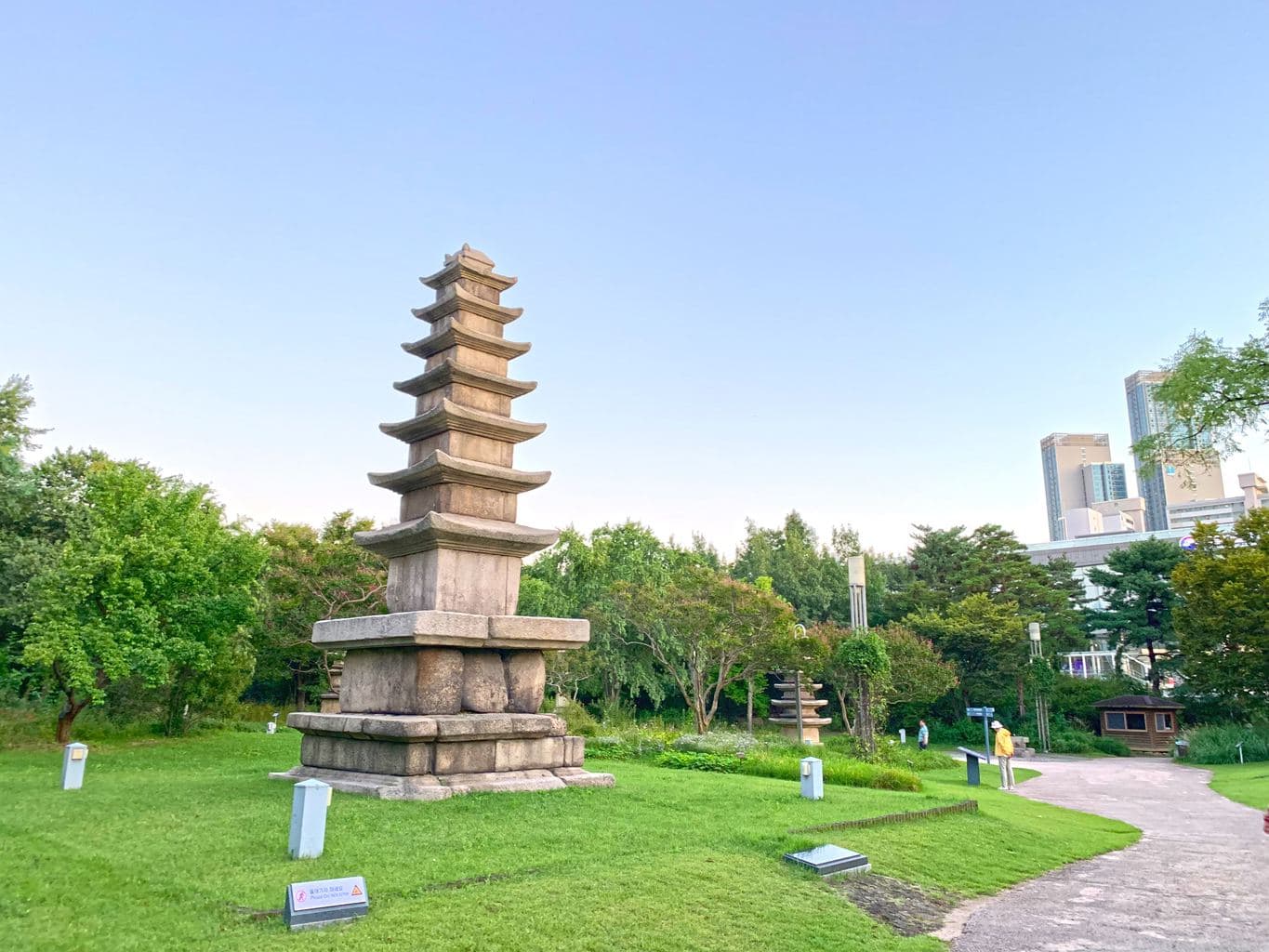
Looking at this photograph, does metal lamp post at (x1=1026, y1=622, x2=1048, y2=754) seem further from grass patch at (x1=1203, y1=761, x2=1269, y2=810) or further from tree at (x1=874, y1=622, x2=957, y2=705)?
grass patch at (x1=1203, y1=761, x2=1269, y2=810)

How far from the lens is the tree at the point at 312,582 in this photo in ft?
96.6

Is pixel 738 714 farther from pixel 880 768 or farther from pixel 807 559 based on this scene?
pixel 880 768

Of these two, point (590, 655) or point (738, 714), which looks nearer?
point (590, 655)

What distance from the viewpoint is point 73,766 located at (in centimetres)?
1116

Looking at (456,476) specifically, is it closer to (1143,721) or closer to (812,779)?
(812,779)

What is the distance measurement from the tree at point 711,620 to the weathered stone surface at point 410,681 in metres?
18.0

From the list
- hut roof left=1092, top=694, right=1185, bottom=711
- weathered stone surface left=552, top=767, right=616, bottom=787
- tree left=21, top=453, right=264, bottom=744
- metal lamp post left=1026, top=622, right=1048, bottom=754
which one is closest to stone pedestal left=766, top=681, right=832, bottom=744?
metal lamp post left=1026, top=622, right=1048, bottom=754

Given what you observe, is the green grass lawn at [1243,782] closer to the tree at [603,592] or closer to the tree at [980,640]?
the tree at [980,640]

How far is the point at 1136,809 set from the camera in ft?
55.6

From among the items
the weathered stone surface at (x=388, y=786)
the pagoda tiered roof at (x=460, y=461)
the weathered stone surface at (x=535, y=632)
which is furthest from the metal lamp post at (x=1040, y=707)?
the weathered stone surface at (x=388, y=786)

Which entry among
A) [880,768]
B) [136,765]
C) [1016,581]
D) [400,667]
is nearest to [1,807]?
[400,667]

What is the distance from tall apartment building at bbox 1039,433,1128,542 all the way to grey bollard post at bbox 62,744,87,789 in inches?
7360

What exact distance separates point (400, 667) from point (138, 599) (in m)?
10.0

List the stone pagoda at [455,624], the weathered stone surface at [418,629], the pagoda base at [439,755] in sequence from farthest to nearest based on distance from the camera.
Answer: the weathered stone surface at [418,629] < the stone pagoda at [455,624] < the pagoda base at [439,755]
